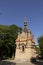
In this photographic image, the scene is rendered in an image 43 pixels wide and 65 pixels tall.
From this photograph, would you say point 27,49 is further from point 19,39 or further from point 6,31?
point 6,31

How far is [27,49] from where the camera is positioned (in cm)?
3769

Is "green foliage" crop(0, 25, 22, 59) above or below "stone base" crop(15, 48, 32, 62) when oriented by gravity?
above

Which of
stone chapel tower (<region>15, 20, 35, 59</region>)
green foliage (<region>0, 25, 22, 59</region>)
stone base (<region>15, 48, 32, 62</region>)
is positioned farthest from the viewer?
green foliage (<region>0, 25, 22, 59</region>)

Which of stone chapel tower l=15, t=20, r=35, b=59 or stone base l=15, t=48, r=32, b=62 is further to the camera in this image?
stone chapel tower l=15, t=20, r=35, b=59

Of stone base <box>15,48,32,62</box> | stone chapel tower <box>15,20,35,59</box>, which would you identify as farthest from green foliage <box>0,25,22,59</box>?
stone base <box>15,48,32,62</box>

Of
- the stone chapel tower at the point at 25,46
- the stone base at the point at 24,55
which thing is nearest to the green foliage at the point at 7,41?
the stone chapel tower at the point at 25,46

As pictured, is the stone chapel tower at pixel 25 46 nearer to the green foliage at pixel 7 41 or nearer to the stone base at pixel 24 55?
the stone base at pixel 24 55

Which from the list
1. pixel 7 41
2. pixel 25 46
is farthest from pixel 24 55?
pixel 7 41

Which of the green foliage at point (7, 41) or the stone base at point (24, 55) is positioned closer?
the stone base at point (24, 55)

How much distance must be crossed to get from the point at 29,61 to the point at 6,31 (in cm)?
1701

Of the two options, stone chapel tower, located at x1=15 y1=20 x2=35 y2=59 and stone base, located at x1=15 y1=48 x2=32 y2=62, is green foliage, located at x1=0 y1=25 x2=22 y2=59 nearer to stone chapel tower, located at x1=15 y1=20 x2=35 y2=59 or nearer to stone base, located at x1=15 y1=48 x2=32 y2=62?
stone chapel tower, located at x1=15 y1=20 x2=35 y2=59

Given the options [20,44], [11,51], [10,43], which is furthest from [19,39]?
[11,51]

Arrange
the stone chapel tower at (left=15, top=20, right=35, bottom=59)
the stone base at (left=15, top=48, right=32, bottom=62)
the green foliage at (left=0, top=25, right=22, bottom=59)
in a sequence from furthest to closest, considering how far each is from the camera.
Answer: the green foliage at (left=0, top=25, right=22, bottom=59) < the stone chapel tower at (left=15, top=20, right=35, bottom=59) < the stone base at (left=15, top=48, right=32, bottom=62)

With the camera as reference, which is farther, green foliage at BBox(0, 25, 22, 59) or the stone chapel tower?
green foliage at BBox(0, 25, 22, 59)
